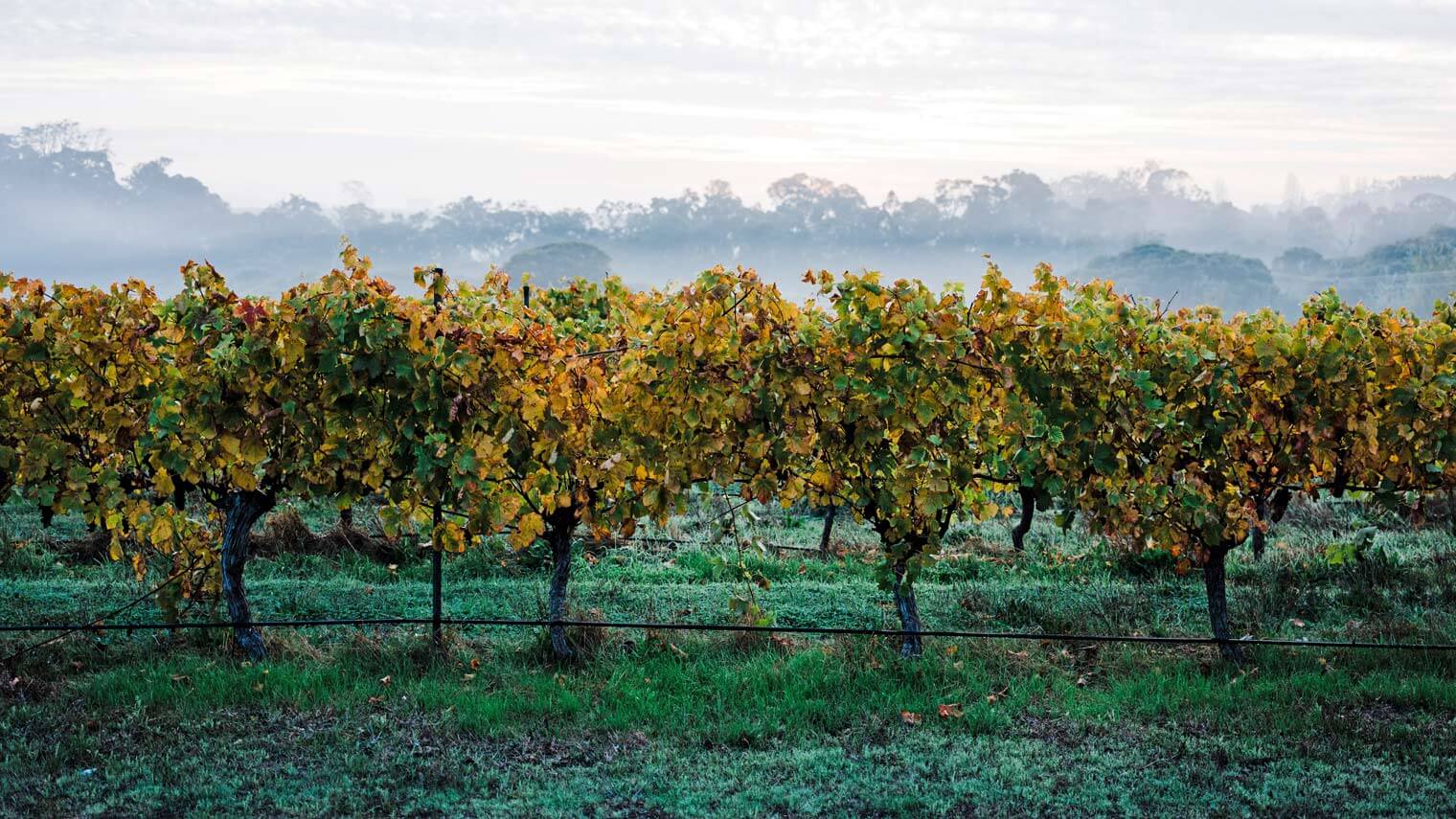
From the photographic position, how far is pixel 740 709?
6379 millimetres

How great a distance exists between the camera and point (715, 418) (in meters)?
6.81

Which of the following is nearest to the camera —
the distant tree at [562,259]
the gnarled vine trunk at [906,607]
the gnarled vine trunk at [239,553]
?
the gnarled vine trunk at [906,607]

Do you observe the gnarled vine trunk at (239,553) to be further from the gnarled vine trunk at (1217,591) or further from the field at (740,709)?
the gnarled vine trunk at (1217,591)

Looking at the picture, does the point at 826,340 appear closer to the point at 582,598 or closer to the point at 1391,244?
the point at 582,598

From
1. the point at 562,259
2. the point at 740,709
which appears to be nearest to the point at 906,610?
the point at 740,709

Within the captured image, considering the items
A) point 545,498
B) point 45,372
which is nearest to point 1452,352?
point 545,498

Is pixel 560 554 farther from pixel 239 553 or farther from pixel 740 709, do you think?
pixel 239 553

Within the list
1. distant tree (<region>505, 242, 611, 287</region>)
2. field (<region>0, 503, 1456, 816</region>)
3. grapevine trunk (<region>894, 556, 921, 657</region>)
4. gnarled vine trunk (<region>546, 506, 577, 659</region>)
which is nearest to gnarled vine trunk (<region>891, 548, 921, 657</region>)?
grapevine trunk (<region>894, 556, 921, 657</region>)

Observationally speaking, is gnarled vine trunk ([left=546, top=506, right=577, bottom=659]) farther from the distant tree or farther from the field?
the distant tree

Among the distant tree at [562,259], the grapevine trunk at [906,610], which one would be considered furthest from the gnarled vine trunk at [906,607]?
the distant tree at [562,259]

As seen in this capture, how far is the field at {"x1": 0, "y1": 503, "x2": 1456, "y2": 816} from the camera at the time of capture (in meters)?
5.35

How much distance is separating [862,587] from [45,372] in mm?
5923

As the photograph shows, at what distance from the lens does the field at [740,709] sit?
5.35 m

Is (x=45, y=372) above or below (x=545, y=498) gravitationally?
above
